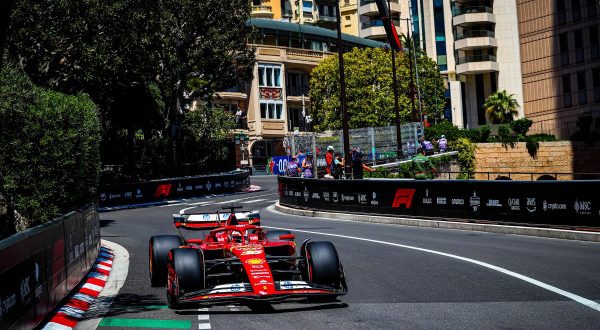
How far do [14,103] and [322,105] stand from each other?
55015 millimetres

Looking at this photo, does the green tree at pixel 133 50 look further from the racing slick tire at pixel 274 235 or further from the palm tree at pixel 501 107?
the palm tree at pixel 501 107

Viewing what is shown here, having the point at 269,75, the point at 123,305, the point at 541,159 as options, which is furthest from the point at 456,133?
the point at 123,305

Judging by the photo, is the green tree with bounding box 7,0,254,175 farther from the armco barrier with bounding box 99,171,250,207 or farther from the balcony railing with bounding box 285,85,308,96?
the balcony railing with bounding box 285,85,308,96

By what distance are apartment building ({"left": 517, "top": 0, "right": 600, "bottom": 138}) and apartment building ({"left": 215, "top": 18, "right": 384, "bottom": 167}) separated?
22.5 m

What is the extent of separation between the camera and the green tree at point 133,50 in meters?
33.4

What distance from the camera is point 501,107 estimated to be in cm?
7350

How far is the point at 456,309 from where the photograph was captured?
9.66m

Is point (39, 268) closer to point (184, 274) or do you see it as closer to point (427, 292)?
point (184, 274)

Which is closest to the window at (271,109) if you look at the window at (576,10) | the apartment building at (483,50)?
the apartment building at (483,50)

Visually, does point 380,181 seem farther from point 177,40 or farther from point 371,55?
point 371,55

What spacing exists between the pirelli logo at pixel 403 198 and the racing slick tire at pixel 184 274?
15.1 metres

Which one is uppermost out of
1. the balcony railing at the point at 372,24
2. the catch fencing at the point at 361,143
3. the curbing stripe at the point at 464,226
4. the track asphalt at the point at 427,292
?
the balcony railing at the point at 372,24

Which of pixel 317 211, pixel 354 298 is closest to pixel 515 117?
pixel 317 211

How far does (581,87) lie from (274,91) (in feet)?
97.8
